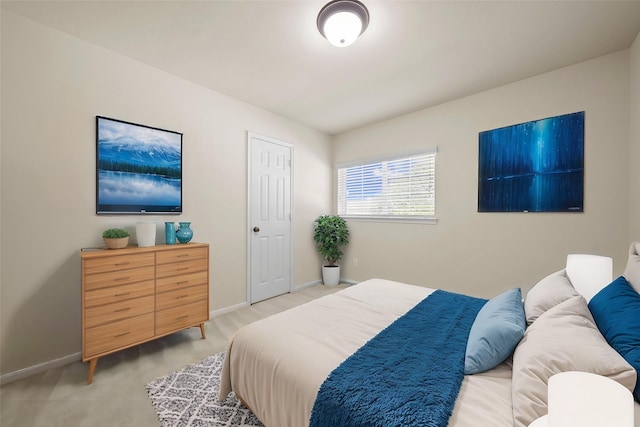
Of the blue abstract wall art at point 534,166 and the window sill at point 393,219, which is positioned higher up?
the blue abstract wall art at point 534,166

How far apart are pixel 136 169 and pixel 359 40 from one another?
93.7 inches

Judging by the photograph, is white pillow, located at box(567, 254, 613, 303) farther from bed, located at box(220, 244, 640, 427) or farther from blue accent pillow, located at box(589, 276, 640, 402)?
blue accent pillow, located at box(589, 276, 640, 402)

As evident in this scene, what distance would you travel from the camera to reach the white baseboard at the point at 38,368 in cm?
189

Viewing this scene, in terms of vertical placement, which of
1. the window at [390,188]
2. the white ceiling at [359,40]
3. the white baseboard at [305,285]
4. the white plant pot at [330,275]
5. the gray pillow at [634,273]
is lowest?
the white baseboard at [305,285]

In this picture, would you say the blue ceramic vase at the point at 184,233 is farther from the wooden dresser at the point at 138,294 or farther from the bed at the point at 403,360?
the bed at the point at 403,360

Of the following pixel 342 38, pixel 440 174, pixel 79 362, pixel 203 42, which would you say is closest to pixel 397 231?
pixel 440 174

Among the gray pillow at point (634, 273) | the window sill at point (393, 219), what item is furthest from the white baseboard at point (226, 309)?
the gray pillow at point (634, 273)

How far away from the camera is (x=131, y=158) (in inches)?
97.3

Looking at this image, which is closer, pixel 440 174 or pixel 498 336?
pixel 498 336

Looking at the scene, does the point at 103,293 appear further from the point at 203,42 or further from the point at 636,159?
the point at 636,159

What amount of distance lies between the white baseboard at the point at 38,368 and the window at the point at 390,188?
12.1 ft

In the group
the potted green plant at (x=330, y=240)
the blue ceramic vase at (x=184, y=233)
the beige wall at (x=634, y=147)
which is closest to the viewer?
the beige wall at (x=634, y=147)

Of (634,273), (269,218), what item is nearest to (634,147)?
(634,273)

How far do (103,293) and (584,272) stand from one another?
136 inches
